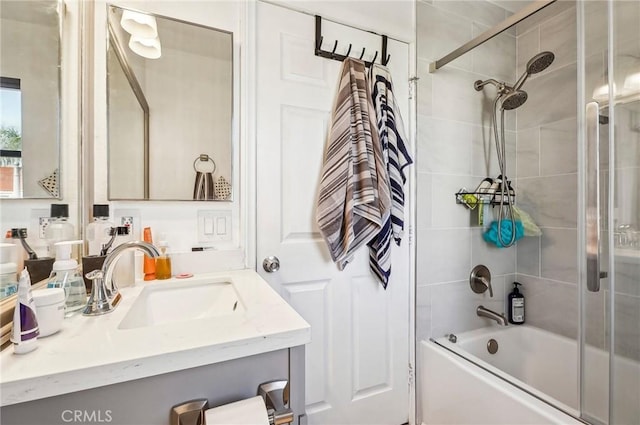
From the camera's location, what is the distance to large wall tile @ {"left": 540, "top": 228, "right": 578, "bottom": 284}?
1389 mm

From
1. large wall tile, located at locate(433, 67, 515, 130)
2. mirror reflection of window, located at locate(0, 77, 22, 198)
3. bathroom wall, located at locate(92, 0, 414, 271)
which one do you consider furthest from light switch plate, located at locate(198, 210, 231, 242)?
large wall tile, located at locate(433, 67, 515, 130)

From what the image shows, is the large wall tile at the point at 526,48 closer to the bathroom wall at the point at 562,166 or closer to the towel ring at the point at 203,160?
the bathroom wall at the point at 562,166

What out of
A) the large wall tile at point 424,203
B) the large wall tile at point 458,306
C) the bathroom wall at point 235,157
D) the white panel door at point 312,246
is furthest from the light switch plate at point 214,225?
the large wall tile at point 458,306

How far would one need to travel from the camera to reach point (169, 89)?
1.08 meters

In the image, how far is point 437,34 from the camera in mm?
1516

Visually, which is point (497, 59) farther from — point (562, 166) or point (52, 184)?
point (52, 184)

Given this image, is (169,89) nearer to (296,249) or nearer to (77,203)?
(77,203)

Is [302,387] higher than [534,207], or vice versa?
[534,207]

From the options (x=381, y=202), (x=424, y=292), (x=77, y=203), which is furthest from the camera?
(x=424, y=292)

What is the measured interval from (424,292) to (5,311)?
1499mm

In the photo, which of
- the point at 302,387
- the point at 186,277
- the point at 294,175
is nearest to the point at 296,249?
the point at 294,175

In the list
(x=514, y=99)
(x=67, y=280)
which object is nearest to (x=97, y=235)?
(x=67, y=280)

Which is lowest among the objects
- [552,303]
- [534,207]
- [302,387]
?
[552,303]

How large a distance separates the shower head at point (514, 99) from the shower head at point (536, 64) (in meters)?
0.03
